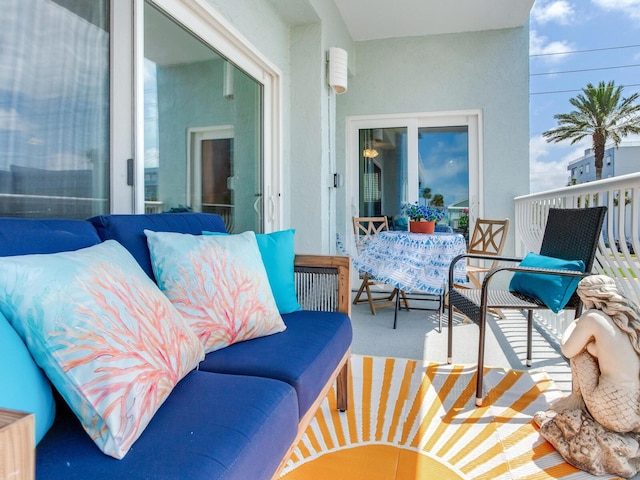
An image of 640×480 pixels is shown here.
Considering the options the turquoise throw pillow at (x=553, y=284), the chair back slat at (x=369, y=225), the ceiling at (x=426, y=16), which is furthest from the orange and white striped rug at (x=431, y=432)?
the ceiling at (x=426, y=16)

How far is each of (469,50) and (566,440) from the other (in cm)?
455

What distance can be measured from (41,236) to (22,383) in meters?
0.47

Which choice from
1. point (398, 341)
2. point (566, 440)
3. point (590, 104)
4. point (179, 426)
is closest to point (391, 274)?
point (398, 341)

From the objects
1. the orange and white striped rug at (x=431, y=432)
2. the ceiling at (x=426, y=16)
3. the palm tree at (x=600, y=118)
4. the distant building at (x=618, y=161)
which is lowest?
the orange and white striped rug at (x=431, y=432)

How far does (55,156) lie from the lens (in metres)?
1.55

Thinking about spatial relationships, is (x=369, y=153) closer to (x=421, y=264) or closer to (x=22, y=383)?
(x=421, y=264)

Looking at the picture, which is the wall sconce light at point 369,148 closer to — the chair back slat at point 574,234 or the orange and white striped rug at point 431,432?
the chair back slat at point 574,234

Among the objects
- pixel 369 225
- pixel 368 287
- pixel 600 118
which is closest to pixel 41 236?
pixel 368 287

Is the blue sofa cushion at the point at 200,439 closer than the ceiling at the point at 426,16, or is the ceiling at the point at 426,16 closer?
the blue sofa cushion at the point at 200,439

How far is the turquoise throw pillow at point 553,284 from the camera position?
1984mm

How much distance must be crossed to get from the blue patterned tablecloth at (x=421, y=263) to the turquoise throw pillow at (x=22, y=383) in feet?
8.66

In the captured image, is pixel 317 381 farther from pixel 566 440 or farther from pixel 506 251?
pixel 506 251

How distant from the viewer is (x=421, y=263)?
3.19m

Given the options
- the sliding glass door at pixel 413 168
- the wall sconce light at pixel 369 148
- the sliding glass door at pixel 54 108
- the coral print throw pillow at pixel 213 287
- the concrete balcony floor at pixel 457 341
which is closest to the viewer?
the coral print throw pillow at pixel 213 287
